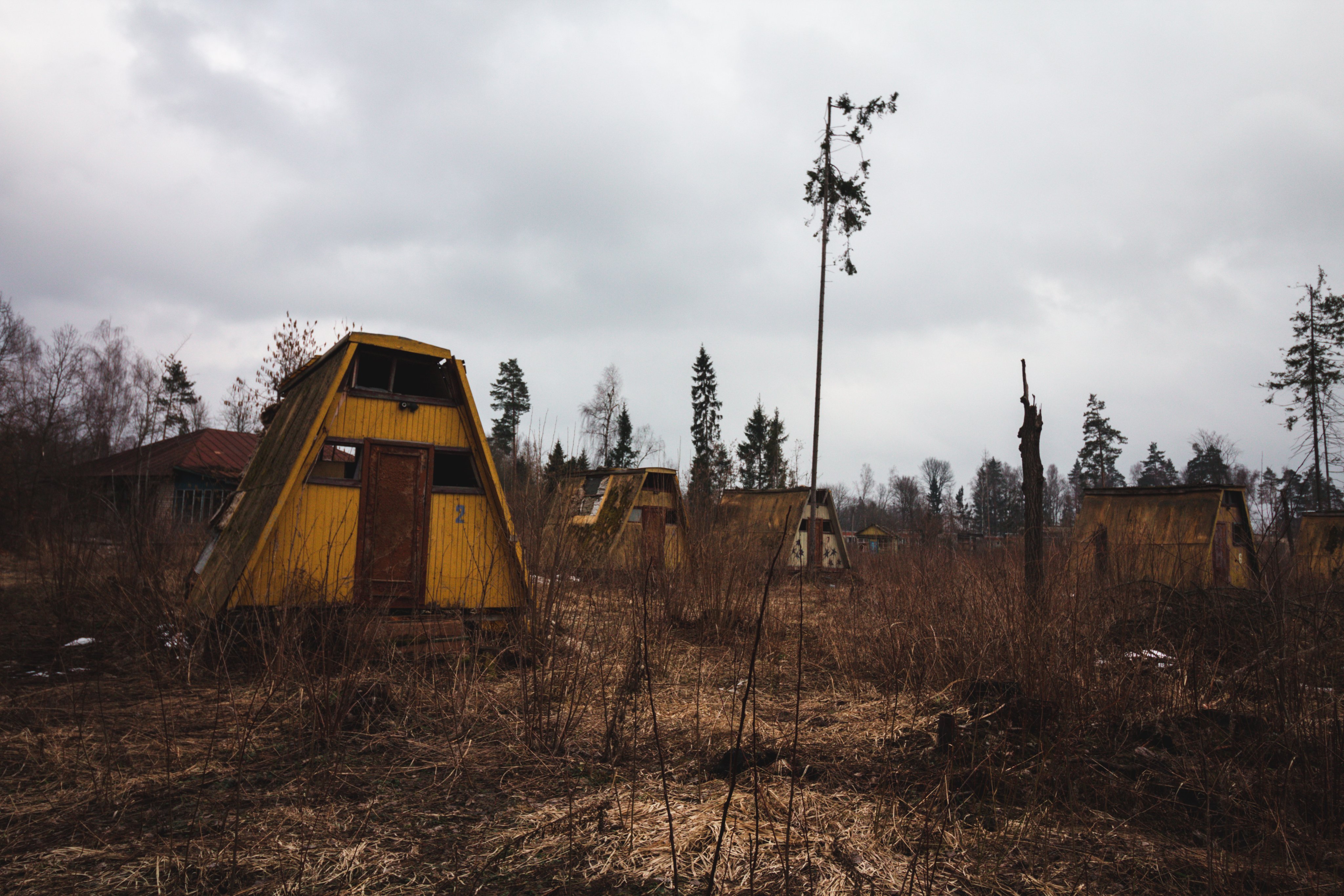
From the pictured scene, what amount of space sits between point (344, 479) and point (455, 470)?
1.47 m

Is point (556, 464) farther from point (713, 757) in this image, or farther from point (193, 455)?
point (193, 455)

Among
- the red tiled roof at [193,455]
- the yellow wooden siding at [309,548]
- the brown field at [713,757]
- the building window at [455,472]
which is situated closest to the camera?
the brown field at [713,757]

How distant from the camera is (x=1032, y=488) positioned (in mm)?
7078

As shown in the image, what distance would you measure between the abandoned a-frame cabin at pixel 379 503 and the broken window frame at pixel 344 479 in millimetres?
15

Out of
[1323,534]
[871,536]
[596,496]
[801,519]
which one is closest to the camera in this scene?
[596,496]

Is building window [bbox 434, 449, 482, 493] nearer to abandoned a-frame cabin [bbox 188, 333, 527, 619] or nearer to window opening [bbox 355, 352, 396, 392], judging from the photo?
abandoned a-frame cabin [bbox 188, 333, 527, 619]

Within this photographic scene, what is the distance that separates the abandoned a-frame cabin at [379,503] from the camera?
23.4 ft

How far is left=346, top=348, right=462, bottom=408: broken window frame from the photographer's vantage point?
25.6 feet

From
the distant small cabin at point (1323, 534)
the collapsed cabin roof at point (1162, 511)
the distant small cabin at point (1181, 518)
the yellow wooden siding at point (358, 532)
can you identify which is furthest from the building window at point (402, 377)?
the distant small cabin at point (1323, 534)

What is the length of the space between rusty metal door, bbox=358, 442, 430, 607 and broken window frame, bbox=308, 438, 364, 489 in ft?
0.20

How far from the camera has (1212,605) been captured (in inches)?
211

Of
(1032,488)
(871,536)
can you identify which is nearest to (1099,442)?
(871,536)

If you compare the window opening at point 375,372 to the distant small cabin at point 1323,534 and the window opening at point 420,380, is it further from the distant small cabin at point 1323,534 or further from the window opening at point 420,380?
the distant small cabin at point 1323,534

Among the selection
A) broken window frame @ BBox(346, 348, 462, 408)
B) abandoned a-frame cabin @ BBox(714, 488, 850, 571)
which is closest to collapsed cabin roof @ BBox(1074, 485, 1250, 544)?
abandoned a-frame cabin @ BBox(714, 488, 850, 571)
